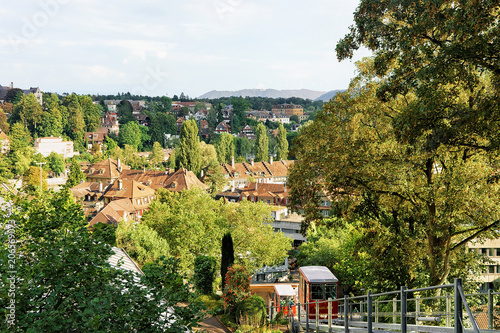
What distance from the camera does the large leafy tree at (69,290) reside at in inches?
236

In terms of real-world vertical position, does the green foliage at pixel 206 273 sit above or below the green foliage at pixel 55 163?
below

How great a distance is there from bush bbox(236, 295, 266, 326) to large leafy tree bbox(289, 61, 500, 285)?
568cm

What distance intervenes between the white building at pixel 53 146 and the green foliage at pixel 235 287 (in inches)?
4261

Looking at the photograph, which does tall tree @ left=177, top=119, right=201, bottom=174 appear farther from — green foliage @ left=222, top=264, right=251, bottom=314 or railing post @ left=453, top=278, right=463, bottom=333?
railing post @ left=453, top=278, right=463, bottom=333

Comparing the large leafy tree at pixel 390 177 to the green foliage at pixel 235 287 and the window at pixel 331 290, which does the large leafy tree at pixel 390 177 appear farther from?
the green foliage at pixel 235 287

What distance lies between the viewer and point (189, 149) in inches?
3275

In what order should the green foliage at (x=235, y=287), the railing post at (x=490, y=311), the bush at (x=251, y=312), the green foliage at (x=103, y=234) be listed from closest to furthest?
the railing post at (x=490, y=311) < the green foliage at (x=103, y=234) < the bush at (x=251, y=312) < the green foliage at (x=235, y=287)

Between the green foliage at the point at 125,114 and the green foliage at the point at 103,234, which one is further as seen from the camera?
the green foliage at the point at 125,114

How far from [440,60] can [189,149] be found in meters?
75.5

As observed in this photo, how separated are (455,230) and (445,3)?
22.7 ft

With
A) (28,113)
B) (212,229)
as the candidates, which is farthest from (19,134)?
(212,229)

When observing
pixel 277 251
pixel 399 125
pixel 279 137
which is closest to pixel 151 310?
pixel 399 125

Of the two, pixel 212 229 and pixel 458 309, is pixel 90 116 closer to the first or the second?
pixel 212 229

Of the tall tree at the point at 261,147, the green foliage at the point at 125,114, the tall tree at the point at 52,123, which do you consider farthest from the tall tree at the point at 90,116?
the tall tree at the point at 261,147
